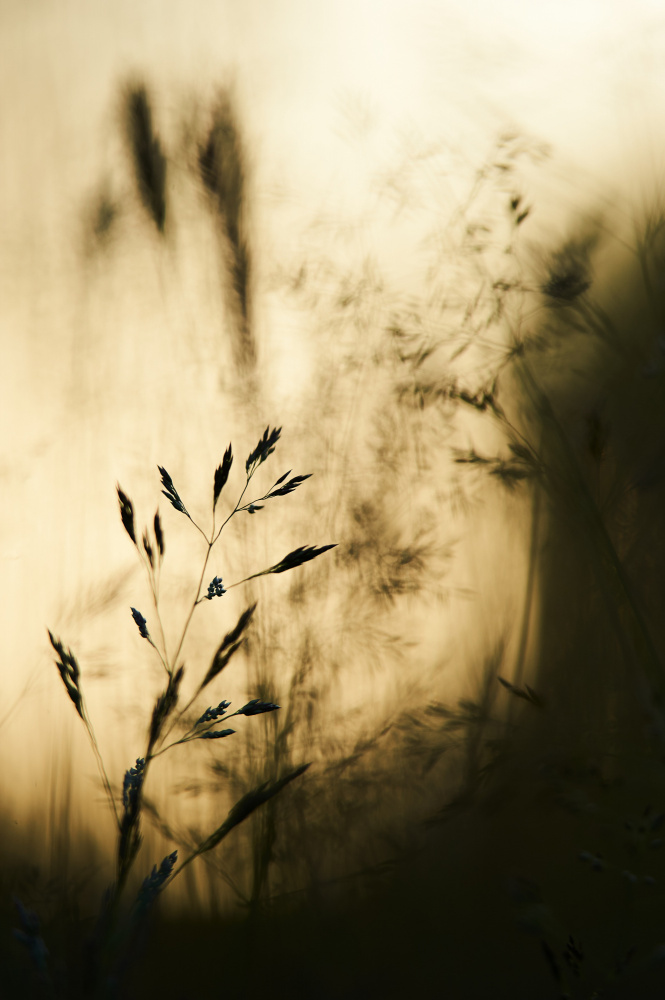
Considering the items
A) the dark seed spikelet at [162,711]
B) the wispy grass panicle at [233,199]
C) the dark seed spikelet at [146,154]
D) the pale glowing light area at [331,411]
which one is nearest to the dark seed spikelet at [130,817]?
the dark seed spikelet at [162,711]

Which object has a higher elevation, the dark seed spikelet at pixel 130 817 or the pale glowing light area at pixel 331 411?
the pale glowing light area at pixel 331 411

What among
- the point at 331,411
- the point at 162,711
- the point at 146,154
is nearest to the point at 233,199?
the point at 146,154

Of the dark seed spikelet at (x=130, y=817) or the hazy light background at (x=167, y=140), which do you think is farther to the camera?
the hazy light background at (x=167, y=140)

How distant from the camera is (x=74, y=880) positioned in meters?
0.56

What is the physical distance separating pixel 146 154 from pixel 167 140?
5 centimetres

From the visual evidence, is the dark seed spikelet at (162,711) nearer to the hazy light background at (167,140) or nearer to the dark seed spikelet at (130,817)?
the dark seed spikelet at (130,817)

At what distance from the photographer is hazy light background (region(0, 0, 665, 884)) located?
2.01ft

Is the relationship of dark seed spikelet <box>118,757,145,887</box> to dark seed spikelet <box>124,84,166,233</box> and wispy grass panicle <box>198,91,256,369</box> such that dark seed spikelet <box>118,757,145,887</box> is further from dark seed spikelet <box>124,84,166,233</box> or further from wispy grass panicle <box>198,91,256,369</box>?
dark seed spikelet <box>124,84,166,233</box>

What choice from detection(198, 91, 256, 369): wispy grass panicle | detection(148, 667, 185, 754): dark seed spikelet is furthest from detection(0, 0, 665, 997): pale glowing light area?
detection(148, 667, 185, 754): dark seed spikelet

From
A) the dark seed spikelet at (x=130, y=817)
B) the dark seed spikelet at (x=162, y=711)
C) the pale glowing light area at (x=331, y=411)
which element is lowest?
the dark seed spikelet at (x=130, y=817)

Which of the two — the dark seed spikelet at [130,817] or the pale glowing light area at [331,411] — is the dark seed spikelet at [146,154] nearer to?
the pale glowing light area at [331,411]

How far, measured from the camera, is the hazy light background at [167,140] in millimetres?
614

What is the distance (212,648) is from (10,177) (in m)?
0.51

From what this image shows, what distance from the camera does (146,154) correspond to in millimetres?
603
